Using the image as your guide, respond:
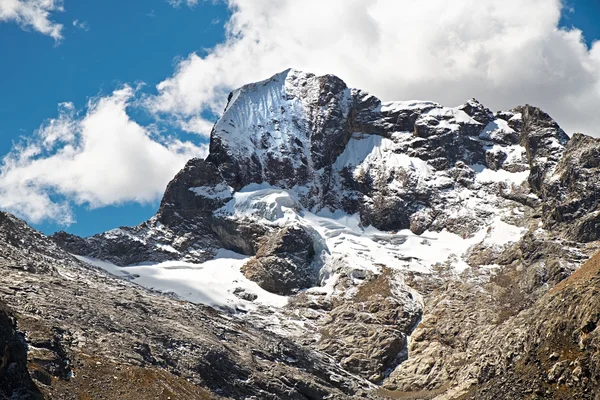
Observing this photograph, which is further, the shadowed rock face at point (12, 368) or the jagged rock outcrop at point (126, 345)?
the jagged rock outcrop at point (126, 345)

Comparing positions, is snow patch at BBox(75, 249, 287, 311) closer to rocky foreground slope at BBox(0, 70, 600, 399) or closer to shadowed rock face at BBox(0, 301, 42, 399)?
rocky foreground slope at BBox(0, 70, 600, 399)

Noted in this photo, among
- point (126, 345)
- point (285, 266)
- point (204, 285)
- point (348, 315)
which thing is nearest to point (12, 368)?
point (126, 345)

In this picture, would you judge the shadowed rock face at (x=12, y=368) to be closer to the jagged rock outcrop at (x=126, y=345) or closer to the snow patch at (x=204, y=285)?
the jagged rock outcrop at (x=126, y=345)

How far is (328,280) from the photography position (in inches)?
7283

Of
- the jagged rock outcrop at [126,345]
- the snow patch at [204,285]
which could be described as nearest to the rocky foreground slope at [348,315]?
the jagged rock outcrop at [126,345]

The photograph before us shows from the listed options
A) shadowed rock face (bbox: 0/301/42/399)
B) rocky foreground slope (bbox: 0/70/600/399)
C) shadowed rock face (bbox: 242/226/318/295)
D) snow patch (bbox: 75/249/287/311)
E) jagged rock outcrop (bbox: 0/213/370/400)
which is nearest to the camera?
shadowed rock face (bbox: 0/301/42/399)

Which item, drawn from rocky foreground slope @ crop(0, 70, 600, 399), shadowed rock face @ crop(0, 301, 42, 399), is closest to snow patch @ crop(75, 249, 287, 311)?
rocky foreground slope @ crop(0, 70, 600, 399)

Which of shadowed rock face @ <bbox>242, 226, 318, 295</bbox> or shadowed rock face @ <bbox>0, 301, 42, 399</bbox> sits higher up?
shadowed rock face @ <bbox>242, 226, 318, 295</bbox>

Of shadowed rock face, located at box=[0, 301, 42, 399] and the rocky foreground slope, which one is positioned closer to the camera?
shadowed rock face, located at box=[0, 301, 42, 399]

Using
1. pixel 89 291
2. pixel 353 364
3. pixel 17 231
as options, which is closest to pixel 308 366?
pixel 353 364

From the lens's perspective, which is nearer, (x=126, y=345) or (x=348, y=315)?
(x=126, y=345)

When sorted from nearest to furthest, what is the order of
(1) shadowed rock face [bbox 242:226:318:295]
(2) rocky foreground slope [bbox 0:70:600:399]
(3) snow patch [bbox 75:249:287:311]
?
(2) rocky foreground slope [bbox 0:70:600:399] → (3) snow patch [bbox 75:249:287:311] → (1) shadowed rock face [bbox 242:226:318:295]

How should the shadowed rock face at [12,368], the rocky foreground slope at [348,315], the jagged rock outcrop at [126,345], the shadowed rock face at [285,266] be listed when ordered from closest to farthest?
the shadowed rock face at [12,368] < the jagged rock outcrop at [126,345] < the rocky foreground slope at [348,315] < the shadowed rock face at [285,266]

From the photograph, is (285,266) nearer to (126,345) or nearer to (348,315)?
(348,315)
